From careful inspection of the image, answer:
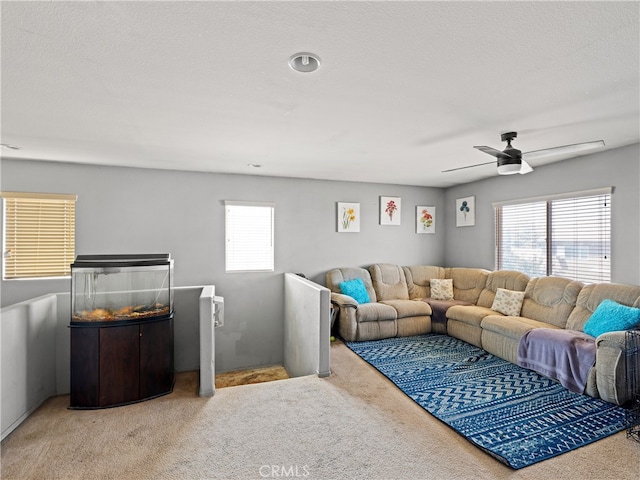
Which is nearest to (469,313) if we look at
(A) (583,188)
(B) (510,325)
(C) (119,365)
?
(B) (510,325)

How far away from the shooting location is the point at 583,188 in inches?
163

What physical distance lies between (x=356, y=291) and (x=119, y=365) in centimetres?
331

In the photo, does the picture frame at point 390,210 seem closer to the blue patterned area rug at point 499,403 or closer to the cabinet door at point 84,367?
the blue patterned area rug at point 499,403

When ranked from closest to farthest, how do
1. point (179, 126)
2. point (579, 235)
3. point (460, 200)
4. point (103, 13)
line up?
point (103, 13)
point (179, 126)
point (579, 235)
point (460, 200)

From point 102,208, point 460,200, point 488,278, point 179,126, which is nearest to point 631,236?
point 488,278

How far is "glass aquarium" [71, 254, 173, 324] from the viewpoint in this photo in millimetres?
3096

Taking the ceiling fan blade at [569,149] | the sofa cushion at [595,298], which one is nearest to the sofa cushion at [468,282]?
the sofa cushion at [595,298]

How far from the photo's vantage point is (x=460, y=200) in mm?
6223

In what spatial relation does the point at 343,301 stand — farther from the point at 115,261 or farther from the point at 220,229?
the point at 115,261

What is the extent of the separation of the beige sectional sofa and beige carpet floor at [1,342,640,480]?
71 centimetres

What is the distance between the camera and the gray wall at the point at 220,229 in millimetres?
4469

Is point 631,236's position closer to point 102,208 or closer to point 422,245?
point 422,245

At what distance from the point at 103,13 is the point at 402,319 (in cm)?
476

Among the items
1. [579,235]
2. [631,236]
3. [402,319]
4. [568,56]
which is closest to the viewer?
[568,56]
